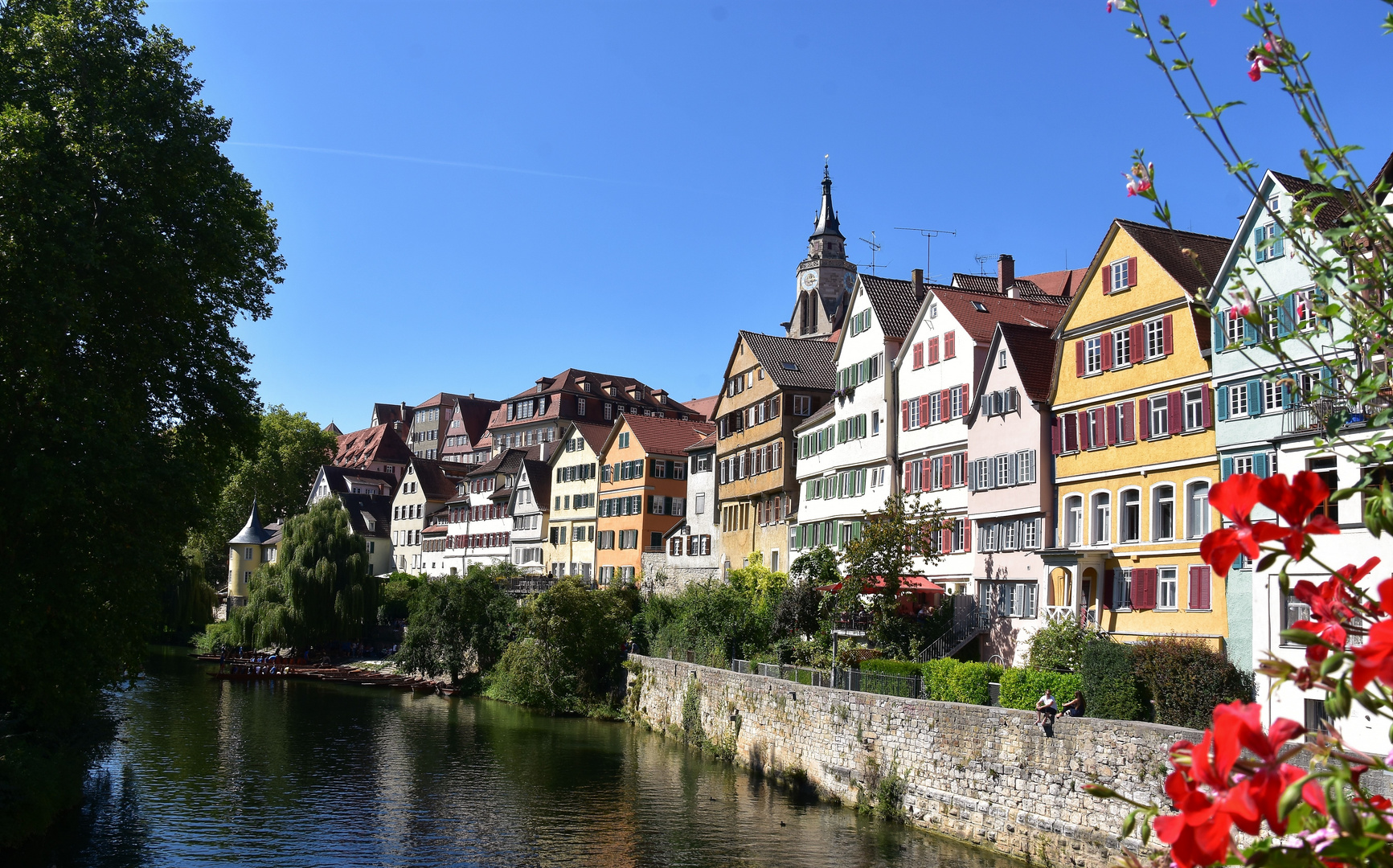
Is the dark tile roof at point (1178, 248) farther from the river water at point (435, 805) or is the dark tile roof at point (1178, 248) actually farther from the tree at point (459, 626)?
the tree at point (459, 626)

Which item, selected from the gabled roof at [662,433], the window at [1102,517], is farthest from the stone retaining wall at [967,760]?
the gabled roof at [662,433]

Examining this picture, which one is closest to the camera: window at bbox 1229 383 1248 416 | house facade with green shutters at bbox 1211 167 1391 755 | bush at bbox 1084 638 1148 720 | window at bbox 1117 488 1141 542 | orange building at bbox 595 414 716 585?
house facade with green shutters at bbox 1211 167 1391 755

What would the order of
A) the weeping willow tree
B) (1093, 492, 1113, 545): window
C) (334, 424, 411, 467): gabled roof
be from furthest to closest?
(334, 424, 411, 467): gabled roof
the weeping willow tree
(1093, 492, 1113, 545): window

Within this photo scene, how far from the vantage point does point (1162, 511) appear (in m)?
29.1

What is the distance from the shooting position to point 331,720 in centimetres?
4384

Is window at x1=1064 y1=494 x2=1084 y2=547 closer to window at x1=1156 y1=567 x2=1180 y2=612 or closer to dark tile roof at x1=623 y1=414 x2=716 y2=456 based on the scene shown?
window at x1=1156 y1=567 x2=1180 y2=612

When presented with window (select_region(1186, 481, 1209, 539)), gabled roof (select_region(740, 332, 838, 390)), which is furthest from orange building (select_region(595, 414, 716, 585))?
window (select_region(1186, 481, 1209, 539))

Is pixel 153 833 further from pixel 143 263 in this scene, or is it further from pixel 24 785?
pixel 143 263

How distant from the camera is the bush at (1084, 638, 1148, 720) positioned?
24156mm

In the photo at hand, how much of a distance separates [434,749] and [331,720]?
Answer: 854 centimetres

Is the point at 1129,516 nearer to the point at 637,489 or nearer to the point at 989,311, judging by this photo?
the point at 989,311

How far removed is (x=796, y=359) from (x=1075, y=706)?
30101 millimetres

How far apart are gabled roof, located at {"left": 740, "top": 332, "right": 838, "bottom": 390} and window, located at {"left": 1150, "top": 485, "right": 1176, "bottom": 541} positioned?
70.5 ft

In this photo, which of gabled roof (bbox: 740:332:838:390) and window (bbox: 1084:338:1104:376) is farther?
gabled roof (bbox: 740:332:838:390)
